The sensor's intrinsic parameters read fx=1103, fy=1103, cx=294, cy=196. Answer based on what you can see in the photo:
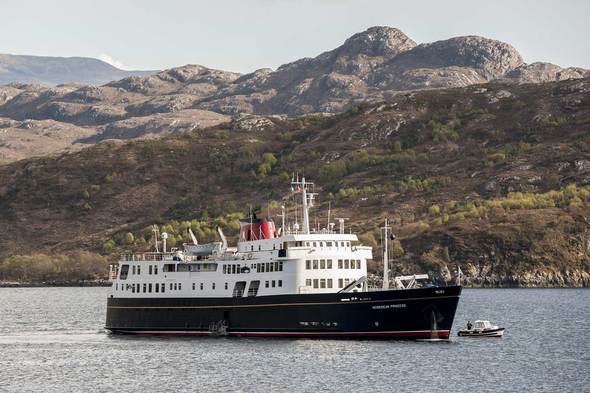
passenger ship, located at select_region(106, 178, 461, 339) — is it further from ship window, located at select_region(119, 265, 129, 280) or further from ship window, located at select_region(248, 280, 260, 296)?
ship window, located at select_region(119, 265, 129, 280)

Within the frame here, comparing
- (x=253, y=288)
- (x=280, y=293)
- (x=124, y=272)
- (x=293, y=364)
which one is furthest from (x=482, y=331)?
(x=124, y=272)

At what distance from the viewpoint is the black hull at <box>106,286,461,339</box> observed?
82562 mm

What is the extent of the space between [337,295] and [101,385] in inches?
810

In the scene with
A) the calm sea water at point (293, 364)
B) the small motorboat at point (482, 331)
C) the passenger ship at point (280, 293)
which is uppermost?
the passenger ship at point (280, 293)

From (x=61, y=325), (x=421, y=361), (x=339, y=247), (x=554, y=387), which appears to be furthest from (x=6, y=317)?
(x=554, y=387)

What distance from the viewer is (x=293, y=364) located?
7556cm

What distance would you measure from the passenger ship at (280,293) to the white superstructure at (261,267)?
0.26 ft

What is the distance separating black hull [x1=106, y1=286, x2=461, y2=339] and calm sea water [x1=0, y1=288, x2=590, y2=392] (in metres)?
0.96

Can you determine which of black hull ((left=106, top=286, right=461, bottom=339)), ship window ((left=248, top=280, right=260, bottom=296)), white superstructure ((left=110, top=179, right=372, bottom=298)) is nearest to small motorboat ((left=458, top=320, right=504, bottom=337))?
black hull ((left=106, top=286, right=461, bottom=339))

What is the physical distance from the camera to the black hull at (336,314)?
82562 millimetres

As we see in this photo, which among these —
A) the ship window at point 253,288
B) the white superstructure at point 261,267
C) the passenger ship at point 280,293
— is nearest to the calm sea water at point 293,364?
the passenger ship at point 280,293

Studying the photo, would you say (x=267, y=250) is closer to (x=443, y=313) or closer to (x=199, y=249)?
(x=199, y=249)

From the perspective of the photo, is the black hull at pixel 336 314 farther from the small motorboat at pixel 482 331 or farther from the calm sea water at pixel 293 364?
the small motorboat at pixel 482 331

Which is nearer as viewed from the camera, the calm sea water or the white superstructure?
the calm sea water
